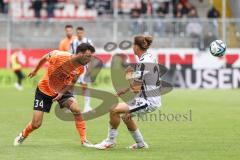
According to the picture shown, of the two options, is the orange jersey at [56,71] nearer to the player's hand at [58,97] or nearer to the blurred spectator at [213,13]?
the player's hand at [58,97]

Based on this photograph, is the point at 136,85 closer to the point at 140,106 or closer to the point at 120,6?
the point at 140,106

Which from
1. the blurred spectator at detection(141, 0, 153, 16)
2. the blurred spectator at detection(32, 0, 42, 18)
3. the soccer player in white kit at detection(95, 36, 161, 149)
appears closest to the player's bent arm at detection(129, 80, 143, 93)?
the soccer player in white kit at detection(95, 36, 161, 149)

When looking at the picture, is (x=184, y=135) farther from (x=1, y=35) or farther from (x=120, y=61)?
→ (x=1, y=35)

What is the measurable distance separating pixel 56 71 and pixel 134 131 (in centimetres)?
185

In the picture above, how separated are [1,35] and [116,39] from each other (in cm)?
525

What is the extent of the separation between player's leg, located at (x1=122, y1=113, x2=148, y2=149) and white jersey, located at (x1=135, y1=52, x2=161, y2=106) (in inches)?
18.1

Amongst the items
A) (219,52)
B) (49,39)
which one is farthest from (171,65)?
(219,52)

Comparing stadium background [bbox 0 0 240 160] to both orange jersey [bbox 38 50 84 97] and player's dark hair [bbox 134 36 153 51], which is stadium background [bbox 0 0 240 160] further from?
player's dark hair [bbox 134 36 153 51]

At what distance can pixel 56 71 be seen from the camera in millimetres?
14297

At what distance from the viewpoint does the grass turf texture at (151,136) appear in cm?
1292

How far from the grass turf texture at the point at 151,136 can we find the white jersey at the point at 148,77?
0.94 metres

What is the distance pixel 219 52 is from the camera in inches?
696

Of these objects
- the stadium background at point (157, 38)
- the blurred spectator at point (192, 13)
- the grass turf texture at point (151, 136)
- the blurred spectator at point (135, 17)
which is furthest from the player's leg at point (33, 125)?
the blurred spectator at point (192, 13)

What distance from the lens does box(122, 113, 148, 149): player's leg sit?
44.4ft
